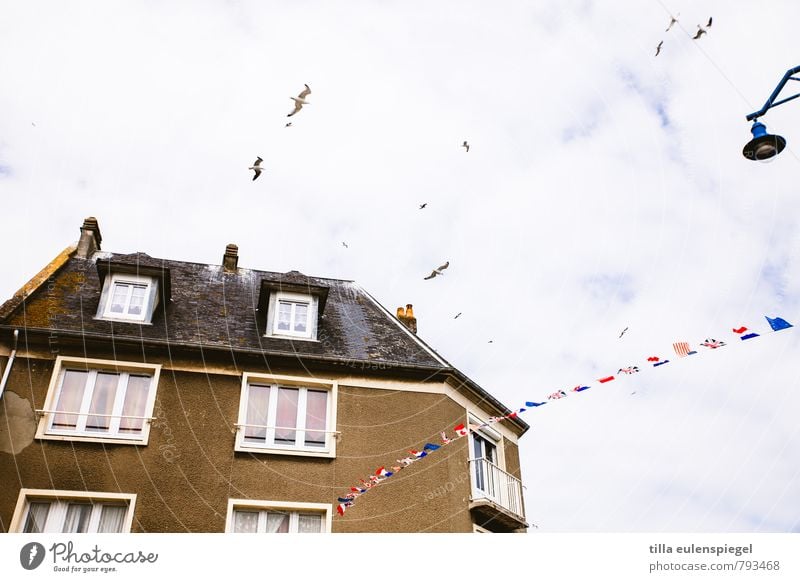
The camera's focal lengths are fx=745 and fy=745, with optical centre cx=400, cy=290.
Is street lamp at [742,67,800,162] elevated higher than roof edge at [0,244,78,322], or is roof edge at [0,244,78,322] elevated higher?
roof edge at [0,244,78,322]

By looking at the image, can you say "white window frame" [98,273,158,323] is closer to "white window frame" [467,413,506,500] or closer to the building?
the building

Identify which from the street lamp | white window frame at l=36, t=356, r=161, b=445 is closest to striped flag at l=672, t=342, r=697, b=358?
the street lamp

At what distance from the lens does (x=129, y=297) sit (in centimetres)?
1634

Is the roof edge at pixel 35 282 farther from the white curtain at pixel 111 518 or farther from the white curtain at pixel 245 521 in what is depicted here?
the white curtain at pixel 245 521

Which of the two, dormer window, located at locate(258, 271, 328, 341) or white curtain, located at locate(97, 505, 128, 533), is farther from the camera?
dormer window, located at locate(258, 271, 328, 341)

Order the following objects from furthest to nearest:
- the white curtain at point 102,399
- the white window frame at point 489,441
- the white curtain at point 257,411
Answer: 1. the white window frame at point 489,441
2. the white curtain at point 257,411
3. the white curtain at point 102,399

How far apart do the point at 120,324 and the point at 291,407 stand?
4055 mm

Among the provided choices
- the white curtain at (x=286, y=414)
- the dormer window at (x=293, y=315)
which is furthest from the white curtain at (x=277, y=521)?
the dormer window at (x=293, y=315)

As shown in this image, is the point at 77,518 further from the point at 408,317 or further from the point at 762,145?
the point at 762,145

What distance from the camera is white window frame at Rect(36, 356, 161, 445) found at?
44.8ft

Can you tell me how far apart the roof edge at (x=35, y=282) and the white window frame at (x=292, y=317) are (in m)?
5.06

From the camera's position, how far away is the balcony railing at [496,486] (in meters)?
15.1

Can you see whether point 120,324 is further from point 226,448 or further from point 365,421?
point 365,421

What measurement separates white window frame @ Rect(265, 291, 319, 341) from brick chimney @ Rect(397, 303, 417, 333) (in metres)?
3.18
